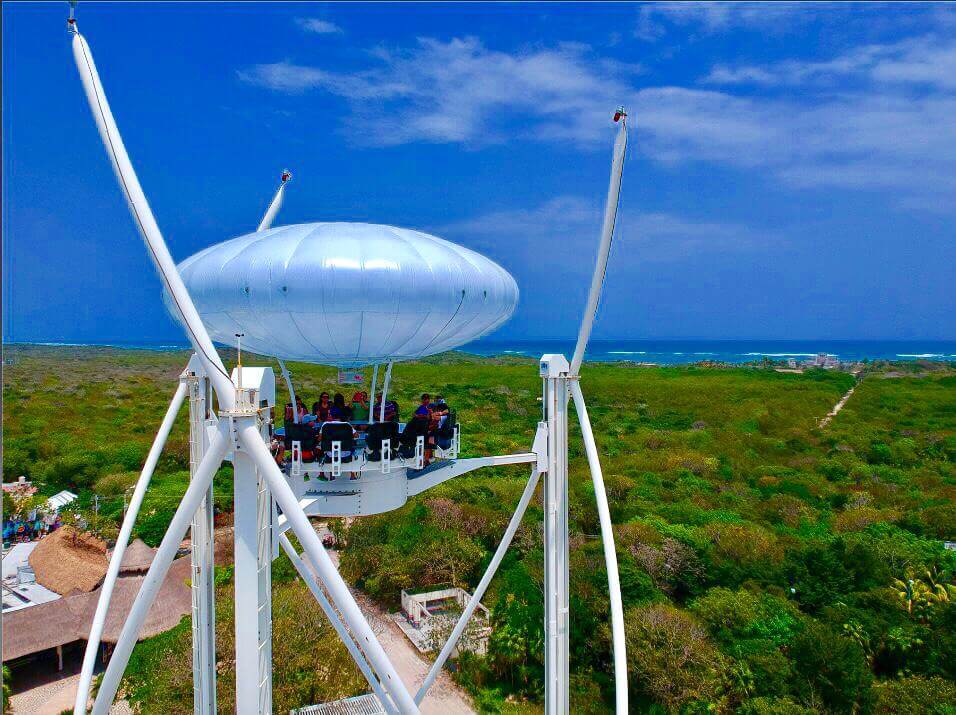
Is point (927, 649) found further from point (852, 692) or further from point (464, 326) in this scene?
point (464, 326)

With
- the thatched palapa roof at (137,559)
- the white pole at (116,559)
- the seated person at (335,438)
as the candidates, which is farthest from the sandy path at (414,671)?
the seated person at (335,438)

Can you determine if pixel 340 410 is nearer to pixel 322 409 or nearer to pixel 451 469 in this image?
pixel 322 409

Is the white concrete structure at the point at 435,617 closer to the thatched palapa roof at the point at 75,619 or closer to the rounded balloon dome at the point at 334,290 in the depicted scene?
the thatched palapa roof at the point at 75,619

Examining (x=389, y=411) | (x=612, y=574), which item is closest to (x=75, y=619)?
(x=389, y=411)

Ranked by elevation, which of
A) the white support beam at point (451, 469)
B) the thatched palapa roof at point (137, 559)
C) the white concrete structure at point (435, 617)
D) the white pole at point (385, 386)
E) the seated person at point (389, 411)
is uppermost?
the white pole at point (385, 386)

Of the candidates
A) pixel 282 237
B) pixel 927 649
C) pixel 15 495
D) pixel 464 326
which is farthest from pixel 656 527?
pixel 15 495

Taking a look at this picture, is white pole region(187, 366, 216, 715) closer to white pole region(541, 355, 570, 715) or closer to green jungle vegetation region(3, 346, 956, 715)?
white pole region(541, 355, 570, 715)

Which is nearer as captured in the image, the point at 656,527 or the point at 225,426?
the point at 225,426
